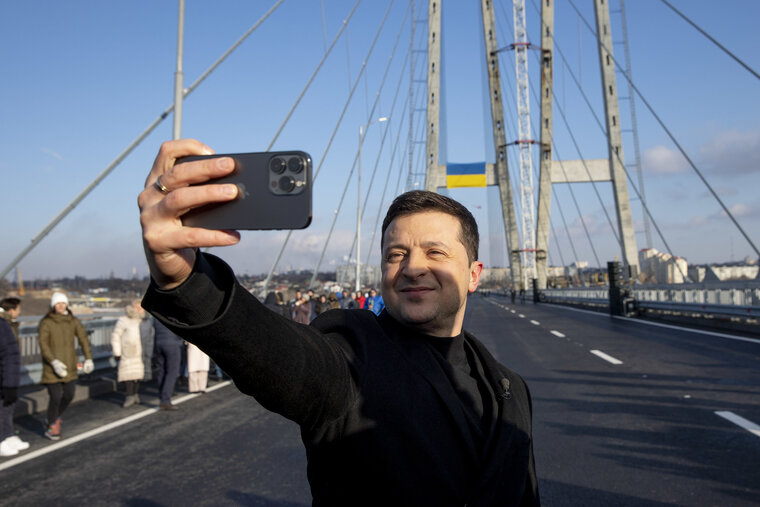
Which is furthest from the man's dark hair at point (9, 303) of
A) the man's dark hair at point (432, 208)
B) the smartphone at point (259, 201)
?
the smartphone at point (259, 201)

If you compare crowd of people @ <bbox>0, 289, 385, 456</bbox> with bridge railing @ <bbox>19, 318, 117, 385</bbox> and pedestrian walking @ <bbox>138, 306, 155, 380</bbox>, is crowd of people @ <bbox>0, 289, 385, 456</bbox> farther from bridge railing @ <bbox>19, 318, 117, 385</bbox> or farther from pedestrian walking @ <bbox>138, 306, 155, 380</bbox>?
bridge railing @ <bbox>19, 318, 117, 385</bbox>

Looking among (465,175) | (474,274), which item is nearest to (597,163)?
(465,175)

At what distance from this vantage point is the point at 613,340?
15148mm

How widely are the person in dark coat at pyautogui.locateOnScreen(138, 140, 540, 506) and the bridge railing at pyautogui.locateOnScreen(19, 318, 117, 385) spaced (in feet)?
30.0

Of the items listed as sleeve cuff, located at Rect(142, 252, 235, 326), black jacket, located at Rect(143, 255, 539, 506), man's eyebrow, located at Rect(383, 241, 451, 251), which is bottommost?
black jacket, located at Rect(143, 255, 539, 506)

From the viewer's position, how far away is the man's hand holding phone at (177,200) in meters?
1.14

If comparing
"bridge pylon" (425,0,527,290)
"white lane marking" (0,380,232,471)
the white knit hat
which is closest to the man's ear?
"white lane marking" (0,380,232,471)

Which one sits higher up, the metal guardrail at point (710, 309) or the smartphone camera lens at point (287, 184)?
the smartphone camera lens at point (287, 184)

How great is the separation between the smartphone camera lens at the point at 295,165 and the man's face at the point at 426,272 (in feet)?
2.17

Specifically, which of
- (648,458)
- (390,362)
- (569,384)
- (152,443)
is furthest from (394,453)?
(569,384)

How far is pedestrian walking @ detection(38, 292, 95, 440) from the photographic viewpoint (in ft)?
25.0

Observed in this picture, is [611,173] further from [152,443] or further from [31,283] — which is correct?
[152,443]

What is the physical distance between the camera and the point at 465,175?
148 ft

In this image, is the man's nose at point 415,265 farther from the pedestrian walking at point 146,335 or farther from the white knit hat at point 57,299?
the pedestrian walking at point 146,335
